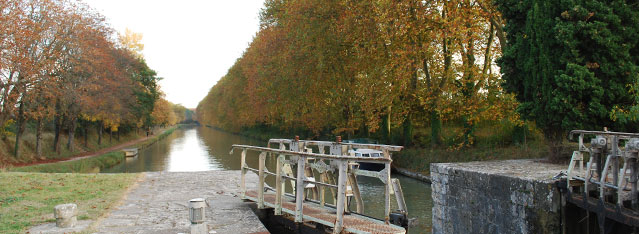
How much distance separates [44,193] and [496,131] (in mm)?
17927

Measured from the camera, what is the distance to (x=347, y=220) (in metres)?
7.14

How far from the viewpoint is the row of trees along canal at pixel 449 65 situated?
979 centimetres

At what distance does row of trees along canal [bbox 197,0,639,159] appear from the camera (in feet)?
32.1

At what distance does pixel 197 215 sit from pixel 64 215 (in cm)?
267

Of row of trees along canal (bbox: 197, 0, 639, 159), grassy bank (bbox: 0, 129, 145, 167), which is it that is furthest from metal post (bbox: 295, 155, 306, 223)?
grassy bank (bbox: 0, 129, 145, 167)

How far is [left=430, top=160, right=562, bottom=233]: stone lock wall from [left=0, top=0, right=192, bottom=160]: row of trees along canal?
21192 millimetres

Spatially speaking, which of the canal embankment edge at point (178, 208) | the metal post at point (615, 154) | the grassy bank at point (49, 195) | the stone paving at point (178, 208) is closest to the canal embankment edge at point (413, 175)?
the canal embankment edge at point (178, 208)

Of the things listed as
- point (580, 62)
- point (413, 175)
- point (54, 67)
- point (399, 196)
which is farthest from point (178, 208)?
point (54, 67)

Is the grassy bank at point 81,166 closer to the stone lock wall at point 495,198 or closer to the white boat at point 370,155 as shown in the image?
the white boat at point 370,155

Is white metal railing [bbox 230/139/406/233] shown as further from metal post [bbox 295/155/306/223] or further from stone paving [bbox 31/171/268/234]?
stone paving [bbox 31/171/268/234]

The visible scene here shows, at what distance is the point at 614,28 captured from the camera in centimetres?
966

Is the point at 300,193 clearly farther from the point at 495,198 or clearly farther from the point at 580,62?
the point at 580,62

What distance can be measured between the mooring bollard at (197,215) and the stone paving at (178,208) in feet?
2.03

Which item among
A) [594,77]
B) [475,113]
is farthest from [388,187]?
[475,113]
